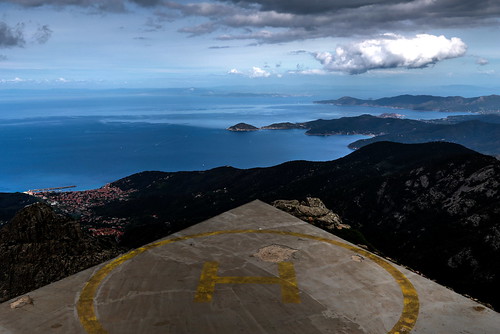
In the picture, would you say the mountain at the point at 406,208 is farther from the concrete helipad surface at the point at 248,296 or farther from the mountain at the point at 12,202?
the mountain at the point at 12,202

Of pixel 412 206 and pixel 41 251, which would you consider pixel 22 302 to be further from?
pixel 412 206

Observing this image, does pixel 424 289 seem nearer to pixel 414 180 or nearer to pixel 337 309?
pixel 337 309

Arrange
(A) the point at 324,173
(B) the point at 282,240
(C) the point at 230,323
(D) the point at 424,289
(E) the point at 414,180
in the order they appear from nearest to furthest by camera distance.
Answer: (C) the point at 230,323
(D) the point at 424,289
(B) the point at 282,240
(E) the point at 414,180
(A) the point at 324,173

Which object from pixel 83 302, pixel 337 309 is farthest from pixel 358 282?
pixel 83 302

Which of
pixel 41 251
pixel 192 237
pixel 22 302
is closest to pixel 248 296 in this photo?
pixel 192 237

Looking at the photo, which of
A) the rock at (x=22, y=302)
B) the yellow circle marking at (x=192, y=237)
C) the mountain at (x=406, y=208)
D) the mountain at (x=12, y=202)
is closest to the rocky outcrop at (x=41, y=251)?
the mountain at (x=406, y=208)
